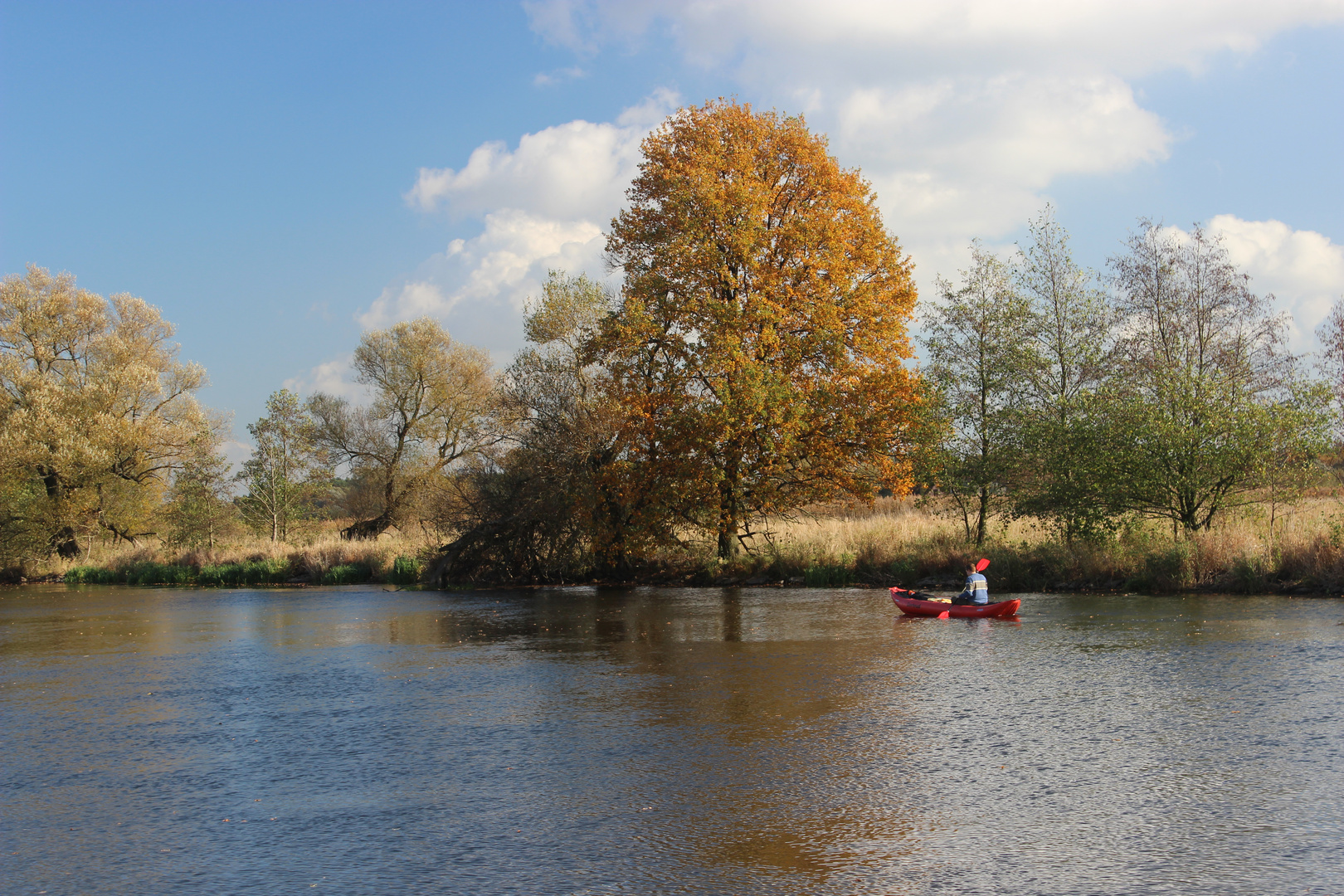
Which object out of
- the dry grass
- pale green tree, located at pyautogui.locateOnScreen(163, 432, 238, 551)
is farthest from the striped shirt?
pale green tree, located at pyautogui.locateOnScreen(163, 432, 238, 551)

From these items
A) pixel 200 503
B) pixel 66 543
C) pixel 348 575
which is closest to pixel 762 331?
pixel 348 575

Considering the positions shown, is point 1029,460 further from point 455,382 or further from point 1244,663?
point 455,382

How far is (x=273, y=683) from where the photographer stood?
48.9 ft

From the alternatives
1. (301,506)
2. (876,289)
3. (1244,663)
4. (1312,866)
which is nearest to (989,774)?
(1312,866)

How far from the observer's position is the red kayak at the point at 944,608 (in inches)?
800

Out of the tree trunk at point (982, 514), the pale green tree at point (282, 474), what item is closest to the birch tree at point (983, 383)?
the tree trunk at point (982, 514)

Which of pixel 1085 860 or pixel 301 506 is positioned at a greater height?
pixel 301 506

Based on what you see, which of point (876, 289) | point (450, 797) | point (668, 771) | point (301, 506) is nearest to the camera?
point (450, 797)

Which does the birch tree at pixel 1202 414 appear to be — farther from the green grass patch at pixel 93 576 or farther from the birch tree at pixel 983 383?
the green grass patch at pixel 93 576

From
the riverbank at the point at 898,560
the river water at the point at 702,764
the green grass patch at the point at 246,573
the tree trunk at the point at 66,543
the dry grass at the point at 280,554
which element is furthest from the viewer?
the tree trunk at the point at 66,543

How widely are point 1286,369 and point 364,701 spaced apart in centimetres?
2821

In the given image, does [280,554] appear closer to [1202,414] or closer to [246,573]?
[246,573]

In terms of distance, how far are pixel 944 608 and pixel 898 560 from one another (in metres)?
8.31

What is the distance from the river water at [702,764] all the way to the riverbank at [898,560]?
4384 mm
